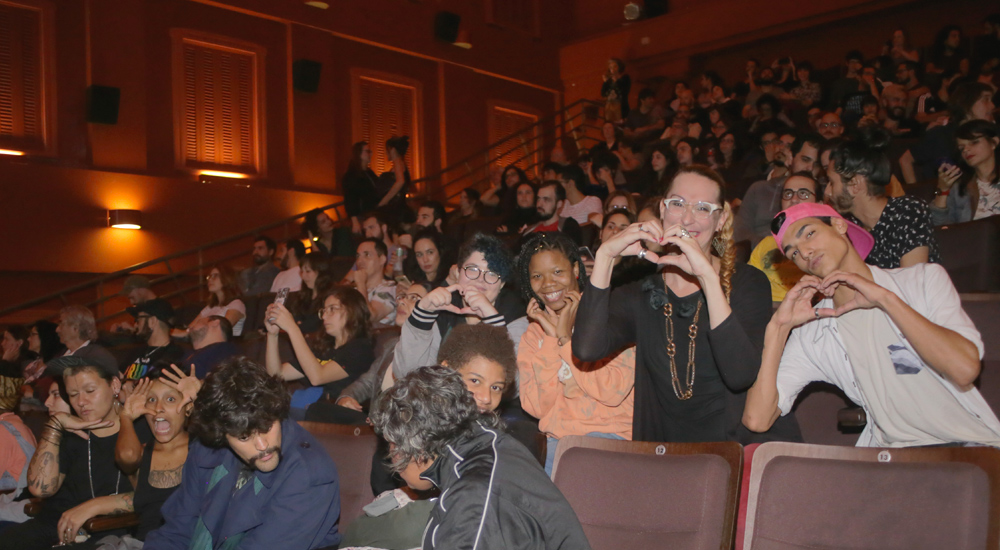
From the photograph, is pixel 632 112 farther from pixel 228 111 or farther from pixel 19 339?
pixel 19 339

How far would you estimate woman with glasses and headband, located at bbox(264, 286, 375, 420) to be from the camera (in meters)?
3.65

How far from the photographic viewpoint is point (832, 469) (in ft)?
5.74

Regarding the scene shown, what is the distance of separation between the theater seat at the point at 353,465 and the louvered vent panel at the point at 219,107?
7.45 metres

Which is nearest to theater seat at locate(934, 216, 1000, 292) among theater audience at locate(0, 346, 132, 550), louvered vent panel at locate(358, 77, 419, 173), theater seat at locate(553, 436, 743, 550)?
theater seat at locate(553, 436, 743, 550)

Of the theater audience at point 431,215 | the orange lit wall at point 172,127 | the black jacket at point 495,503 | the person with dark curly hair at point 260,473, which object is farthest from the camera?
the orange lit wall at point 172,127

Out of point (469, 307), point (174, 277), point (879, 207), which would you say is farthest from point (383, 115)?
point (879, 207)

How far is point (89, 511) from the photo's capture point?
299 centimetres

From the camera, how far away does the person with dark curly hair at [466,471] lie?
145 centimetres

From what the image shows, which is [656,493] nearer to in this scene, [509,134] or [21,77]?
[21,77]

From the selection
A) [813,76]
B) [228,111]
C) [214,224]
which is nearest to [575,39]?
[813,76]

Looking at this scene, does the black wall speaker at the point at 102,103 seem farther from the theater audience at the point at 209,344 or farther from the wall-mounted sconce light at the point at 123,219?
the theater audience at the point at 209,344

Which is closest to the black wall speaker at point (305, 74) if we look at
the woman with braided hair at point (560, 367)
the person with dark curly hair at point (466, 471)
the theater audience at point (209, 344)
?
the theater audience at point (209, 344)

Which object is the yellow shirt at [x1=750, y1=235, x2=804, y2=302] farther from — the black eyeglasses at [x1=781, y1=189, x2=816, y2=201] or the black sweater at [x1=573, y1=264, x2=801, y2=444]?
the black sweater at [x1=573, y1=264, x2=801, y2=444]

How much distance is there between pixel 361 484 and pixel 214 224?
24.1 feet
